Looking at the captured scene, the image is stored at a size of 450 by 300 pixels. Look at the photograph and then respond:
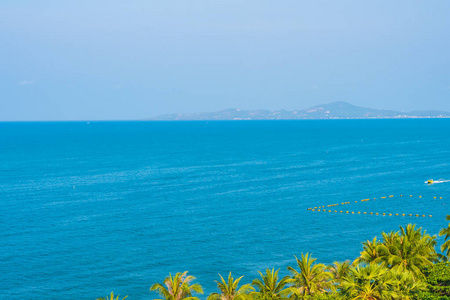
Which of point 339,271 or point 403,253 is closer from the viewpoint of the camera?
point 339,271

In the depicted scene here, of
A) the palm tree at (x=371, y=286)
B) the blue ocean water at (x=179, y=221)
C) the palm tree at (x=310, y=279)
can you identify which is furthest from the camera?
the blue ocean water at (x=179, y=221)

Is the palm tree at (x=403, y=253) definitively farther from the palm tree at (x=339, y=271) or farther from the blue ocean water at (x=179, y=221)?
the blue ocean water at (x=179, y=221)

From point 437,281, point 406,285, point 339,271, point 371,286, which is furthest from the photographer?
point 339,271

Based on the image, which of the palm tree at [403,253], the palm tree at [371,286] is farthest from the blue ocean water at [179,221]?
the palm tree at [371,286]

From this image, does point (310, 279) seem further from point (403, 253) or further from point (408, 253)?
point (408, 253)

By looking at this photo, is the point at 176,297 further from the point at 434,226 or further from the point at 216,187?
the point at 216,187

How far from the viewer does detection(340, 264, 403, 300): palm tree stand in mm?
46031

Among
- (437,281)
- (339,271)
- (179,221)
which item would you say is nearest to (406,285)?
(437,281)

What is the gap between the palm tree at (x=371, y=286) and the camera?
4603cm

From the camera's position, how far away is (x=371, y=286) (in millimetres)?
46688

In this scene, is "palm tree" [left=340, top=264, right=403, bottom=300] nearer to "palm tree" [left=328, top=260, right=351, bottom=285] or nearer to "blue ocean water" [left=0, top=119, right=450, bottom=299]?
"palm tree" [left=328, top=260, right=351, bottom=285]

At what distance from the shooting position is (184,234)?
97375mm

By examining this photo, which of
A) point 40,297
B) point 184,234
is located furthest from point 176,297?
point 184,234

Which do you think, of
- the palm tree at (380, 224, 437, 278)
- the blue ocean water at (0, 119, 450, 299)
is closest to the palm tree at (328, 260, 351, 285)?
the palm tree at (380, 224, 437, 278)
